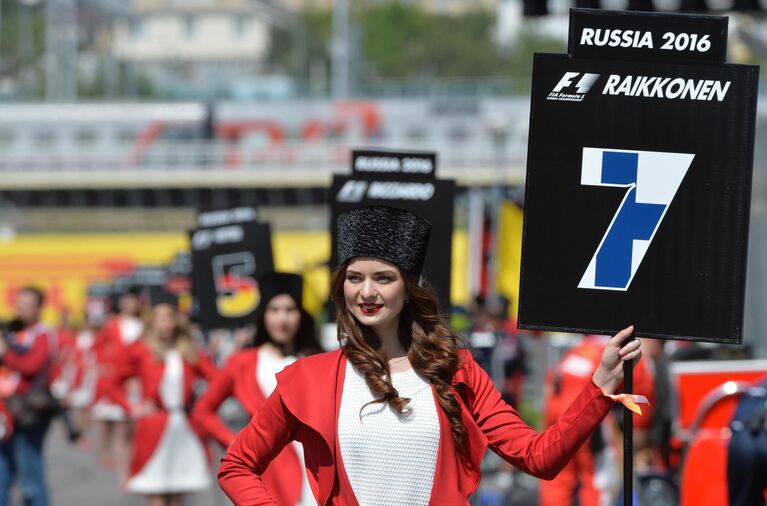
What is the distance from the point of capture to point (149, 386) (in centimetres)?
1084

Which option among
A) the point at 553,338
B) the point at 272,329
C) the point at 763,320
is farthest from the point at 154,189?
the point at 272,329

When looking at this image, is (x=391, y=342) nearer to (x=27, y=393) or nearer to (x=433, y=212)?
(x=433, y=212)

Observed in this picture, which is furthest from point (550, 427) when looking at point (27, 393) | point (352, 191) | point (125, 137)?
point (125, 137)

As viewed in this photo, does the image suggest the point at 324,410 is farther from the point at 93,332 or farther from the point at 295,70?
the point at 295,70

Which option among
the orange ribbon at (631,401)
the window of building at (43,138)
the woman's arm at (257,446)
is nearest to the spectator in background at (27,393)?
the woman's arm at (257,446)

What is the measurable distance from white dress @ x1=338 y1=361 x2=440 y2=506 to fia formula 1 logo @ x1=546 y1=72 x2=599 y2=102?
82 cm

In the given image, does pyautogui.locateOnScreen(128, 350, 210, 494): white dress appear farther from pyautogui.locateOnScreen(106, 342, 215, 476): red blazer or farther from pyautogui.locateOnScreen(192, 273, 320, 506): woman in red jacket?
pyautogui.locateOnScreen(192, 273, 320, 506): woman in red jacket

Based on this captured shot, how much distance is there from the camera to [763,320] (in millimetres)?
14164

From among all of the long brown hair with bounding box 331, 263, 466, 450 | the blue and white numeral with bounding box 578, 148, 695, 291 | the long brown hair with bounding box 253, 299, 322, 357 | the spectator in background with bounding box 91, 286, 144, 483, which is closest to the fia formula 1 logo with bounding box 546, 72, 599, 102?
the blue and white numeral with bounding box 578, 148, 695, 291

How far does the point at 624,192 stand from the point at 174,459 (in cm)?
686

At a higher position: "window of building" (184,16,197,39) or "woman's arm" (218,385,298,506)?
"window of building" (184,16,197,39)

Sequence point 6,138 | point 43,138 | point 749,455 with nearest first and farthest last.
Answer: point 749,455
point 43,138
point 6,138

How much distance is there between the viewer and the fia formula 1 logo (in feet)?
14.5

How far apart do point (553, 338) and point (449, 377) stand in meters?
16.1
